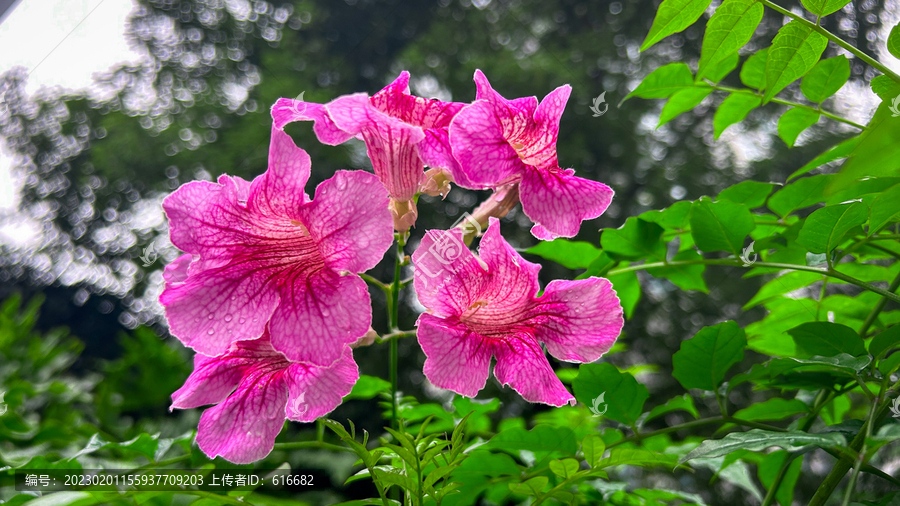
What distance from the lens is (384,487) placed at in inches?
10.9

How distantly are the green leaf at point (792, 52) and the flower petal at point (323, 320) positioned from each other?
31cm

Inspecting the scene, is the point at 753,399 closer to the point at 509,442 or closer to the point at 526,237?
the point at 526,237

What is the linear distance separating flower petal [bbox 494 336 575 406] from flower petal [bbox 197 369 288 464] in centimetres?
12

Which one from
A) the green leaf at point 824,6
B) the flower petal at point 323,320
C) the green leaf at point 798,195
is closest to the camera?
the flower petal at point 323,320

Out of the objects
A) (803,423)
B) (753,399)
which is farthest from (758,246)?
(753,399)

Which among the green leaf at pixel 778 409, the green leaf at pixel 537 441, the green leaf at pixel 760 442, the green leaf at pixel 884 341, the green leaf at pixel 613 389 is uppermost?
the green leaf at pixel 884 341

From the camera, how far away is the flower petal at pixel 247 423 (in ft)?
0.93

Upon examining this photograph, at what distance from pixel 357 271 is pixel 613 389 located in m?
0.21

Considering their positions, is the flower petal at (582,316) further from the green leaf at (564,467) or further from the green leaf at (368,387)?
the green leaf at (368,387)

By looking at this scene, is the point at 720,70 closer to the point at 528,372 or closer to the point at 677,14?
the point at 677,14

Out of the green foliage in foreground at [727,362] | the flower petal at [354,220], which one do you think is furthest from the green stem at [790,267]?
the flower petal at [354,220]

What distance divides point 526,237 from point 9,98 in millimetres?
4420

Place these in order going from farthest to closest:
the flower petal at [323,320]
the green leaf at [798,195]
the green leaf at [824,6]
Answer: the green leaf at [798,195]
the green leaf at [824,6]
the flower petal at [323,320]

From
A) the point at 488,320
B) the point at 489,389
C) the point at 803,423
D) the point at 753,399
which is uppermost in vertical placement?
the point at 488,320
